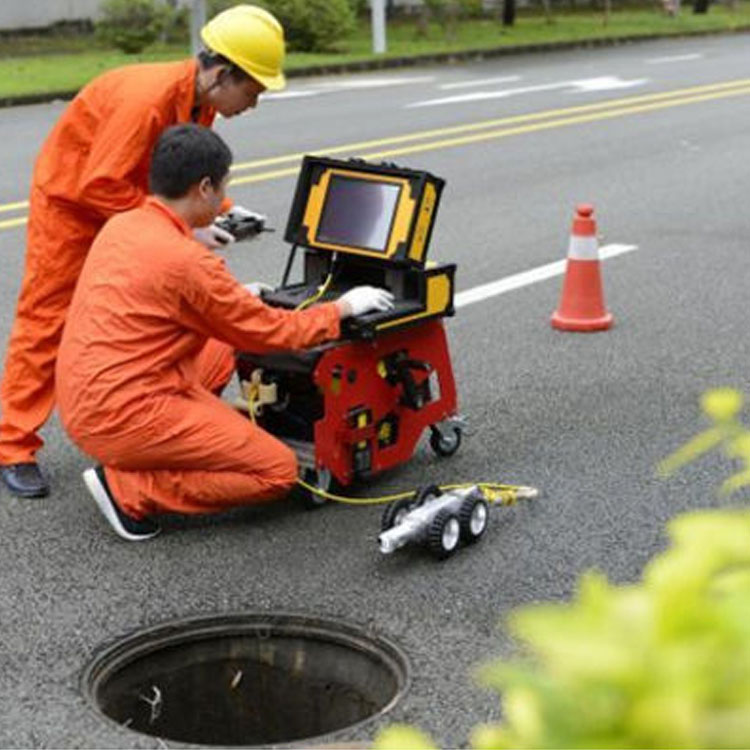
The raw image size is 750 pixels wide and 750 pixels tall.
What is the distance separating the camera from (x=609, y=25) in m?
32.1

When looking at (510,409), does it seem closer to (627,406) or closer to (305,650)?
(627,406)

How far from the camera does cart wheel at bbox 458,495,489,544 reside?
489 cm

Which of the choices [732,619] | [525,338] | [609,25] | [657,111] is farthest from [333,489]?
[609,25]

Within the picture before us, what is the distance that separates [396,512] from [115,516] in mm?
850

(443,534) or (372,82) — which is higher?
(443,534)

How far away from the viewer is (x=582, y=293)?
7.87 m

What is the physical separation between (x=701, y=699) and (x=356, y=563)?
3975 millimetres

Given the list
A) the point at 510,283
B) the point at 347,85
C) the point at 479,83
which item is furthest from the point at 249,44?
the point at 479,83

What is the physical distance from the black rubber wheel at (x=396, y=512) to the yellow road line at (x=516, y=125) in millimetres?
6058

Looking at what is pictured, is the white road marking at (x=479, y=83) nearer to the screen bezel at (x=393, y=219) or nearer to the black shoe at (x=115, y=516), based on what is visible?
the screen bezel at (x=393, y=219)

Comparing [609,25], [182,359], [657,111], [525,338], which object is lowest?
[609,25]

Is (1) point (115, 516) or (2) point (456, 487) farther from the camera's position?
(2) point (456, 487)

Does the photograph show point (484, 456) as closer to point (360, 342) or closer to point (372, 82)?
point (360, 342)

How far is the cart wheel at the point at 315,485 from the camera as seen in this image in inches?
209
